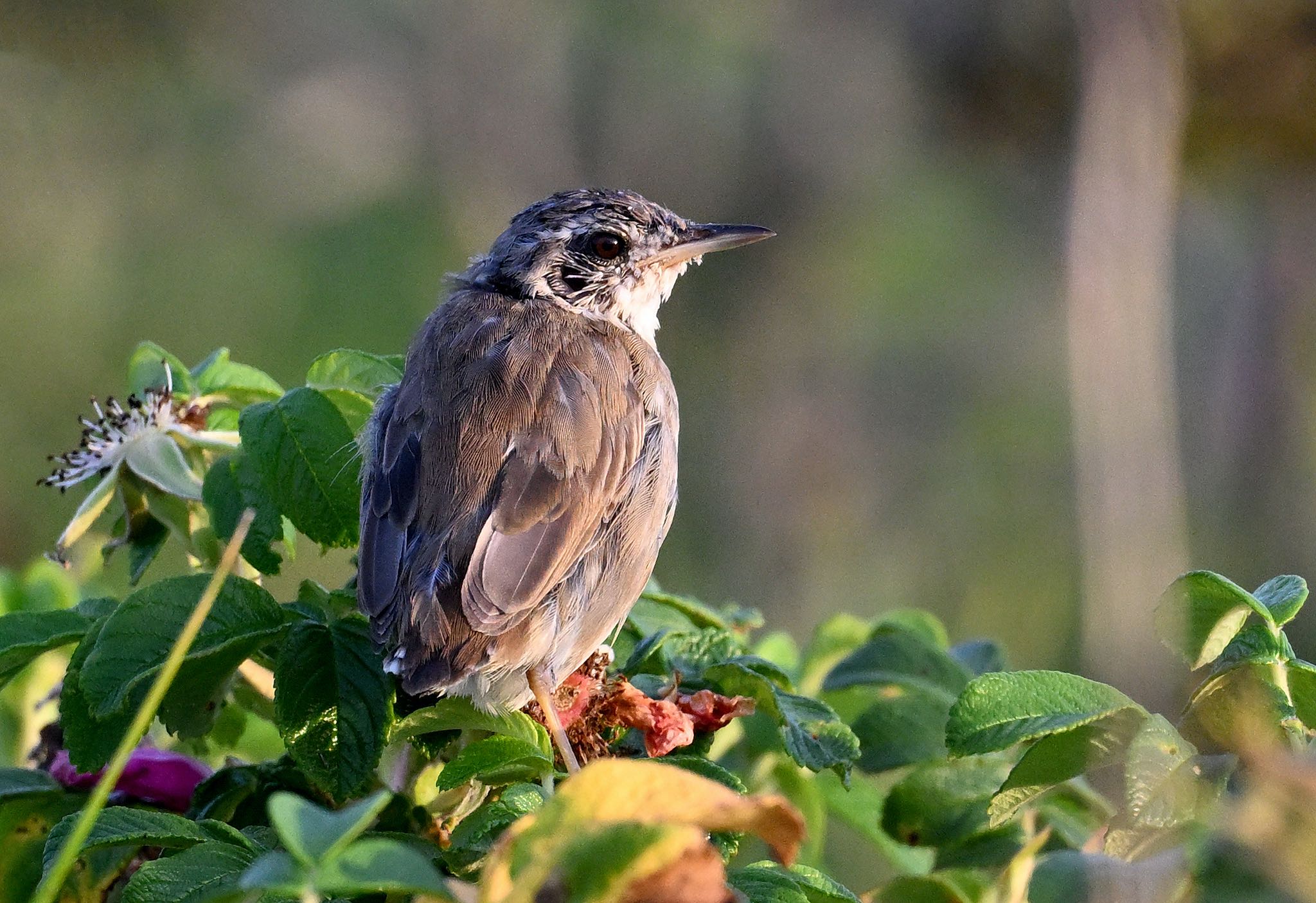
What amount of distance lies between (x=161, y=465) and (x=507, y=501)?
2.06 feet

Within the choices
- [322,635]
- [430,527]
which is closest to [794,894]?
[322,635]

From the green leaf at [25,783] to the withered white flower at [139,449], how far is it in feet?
1.59

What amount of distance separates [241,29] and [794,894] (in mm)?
19155

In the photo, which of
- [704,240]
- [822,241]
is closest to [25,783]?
[704,240]

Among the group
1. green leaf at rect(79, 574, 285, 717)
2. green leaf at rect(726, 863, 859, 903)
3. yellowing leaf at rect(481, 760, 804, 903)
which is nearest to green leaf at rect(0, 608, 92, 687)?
green leaf at rect(79, 574, 285, 717)

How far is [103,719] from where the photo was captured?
204 cm

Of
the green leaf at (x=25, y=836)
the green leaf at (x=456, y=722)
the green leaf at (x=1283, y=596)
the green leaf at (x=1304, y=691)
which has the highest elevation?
the green leaf at (x=1283, y=596)

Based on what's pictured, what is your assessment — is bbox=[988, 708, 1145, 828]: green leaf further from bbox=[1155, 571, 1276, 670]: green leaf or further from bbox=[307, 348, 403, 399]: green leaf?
bbox=[307, 348, 403, 399]: green leaf

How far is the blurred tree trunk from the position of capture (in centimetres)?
1238

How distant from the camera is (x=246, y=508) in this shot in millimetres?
2295

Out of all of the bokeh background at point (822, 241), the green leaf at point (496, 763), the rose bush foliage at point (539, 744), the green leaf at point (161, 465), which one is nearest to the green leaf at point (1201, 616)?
the rose bush foliage at point (539, 744)

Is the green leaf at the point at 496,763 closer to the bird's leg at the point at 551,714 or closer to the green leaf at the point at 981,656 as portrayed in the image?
the bird's leg at the point at 551,714

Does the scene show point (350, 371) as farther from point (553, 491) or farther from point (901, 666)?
point (901, 666)

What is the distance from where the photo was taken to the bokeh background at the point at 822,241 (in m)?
12.8
